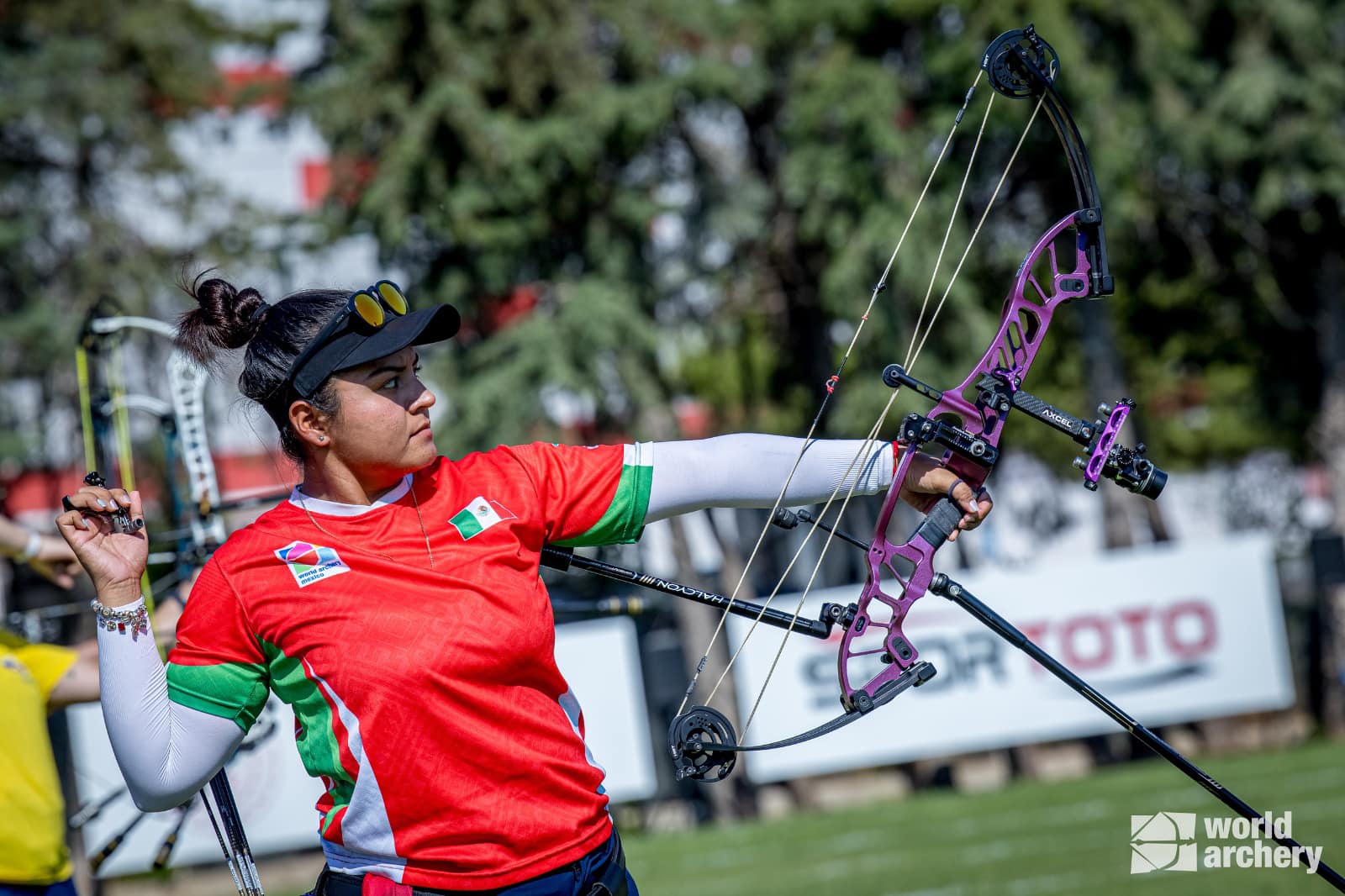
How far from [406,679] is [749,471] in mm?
706

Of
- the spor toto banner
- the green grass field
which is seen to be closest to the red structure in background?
the spor toto banner

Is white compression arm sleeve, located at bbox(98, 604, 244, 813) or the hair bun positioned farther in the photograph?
the hair bun

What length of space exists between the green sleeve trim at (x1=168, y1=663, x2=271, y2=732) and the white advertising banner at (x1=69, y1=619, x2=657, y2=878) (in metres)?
6.50

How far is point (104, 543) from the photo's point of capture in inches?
→ 87.9

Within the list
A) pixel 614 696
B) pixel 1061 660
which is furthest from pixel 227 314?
pixel 1061 660

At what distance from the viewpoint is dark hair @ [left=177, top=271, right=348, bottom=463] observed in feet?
7.54

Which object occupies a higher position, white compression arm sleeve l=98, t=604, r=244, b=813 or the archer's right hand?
the archer's right hand

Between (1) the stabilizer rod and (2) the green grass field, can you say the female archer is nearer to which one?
(1) the stabilizer rod

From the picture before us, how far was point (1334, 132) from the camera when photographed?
11.9 metres

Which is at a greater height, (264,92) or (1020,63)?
(264,92)

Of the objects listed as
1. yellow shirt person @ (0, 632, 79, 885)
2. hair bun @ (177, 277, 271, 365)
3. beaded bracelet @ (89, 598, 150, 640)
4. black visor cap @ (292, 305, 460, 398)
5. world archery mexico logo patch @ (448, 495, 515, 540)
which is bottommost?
yellow shirt person @ (0, 632, 79, 885)

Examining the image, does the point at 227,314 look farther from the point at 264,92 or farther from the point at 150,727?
the point at 264,92

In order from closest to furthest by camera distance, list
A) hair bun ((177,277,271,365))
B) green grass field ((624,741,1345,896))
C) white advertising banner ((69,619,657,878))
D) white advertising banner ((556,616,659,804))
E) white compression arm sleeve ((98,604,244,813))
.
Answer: white compression arm sleeve ((98,604,244,813))
hair bun ((177,277,271,365))
green grass field ((624,741,1345,896))
white advertising banner ((69,619,657,878))
white advertising banner ((556,616,659,804))

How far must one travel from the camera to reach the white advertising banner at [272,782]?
8953 mm
